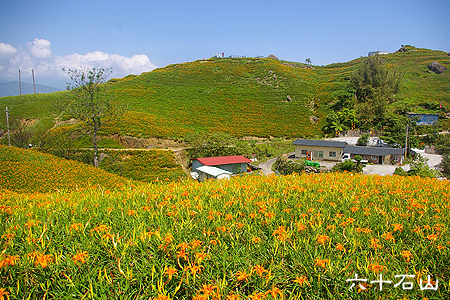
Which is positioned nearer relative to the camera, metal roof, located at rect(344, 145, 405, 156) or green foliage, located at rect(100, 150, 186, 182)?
green foliage, located at rect(100, 150, 186, 182)

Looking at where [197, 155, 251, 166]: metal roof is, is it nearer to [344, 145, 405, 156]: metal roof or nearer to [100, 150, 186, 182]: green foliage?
[100, 150, 186, 182]: green foliage

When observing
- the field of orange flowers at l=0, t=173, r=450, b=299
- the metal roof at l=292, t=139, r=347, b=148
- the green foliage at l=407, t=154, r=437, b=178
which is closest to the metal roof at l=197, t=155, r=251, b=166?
the metal roof at l=292, t=139, r=347, b=148

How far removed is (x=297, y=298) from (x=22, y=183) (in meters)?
10.1

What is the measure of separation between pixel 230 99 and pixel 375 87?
28.7 m

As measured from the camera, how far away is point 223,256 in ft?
5.63

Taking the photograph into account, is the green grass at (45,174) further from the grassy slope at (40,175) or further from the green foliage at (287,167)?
the green foliage at (287,167)

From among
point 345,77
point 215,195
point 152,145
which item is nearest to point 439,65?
point 345,77

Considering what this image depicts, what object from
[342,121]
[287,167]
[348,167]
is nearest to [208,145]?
[287,167]

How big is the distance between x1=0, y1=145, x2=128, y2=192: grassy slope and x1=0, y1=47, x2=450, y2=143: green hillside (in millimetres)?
17022

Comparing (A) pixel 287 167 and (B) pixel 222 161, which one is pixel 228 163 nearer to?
(B) pixel 222 161

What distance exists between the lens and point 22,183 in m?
8.32

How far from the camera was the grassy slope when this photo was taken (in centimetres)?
812

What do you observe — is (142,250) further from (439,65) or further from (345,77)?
(439,65)

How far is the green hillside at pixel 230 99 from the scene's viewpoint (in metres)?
36.1
